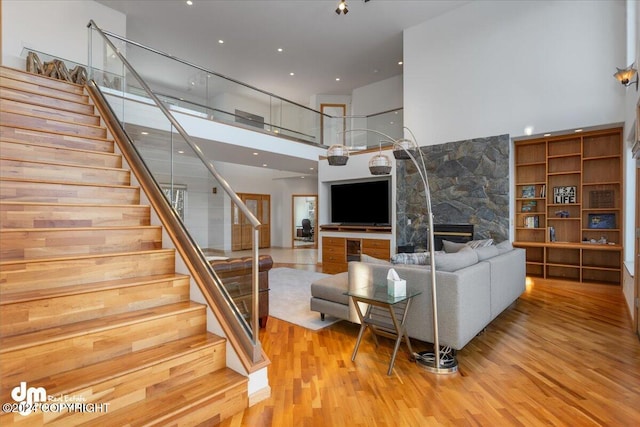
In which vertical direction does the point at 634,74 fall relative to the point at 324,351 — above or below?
above

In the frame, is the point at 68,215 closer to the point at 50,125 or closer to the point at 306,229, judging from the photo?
the point at 50,125

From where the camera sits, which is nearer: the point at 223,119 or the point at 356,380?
the point at 356,380

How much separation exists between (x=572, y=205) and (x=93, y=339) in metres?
7.32

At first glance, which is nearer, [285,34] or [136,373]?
[136,373]

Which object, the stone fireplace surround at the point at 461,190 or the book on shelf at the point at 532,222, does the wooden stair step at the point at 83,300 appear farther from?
the book on shelf at the point at 532,222

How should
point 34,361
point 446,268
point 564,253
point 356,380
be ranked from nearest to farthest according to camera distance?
point 34,361, point 356,380, point 446,268, point 564,253

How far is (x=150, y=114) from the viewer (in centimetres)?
369

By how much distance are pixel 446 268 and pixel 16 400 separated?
3.05 meters

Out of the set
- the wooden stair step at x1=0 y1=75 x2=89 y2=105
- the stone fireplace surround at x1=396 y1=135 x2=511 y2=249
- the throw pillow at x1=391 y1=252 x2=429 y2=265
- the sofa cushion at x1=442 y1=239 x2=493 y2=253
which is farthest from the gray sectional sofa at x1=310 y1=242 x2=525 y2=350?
the wooden stair step at x1=0 y1=75 x2=89 y2=105

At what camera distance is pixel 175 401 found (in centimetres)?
186

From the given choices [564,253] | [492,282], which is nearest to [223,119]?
[492,282]

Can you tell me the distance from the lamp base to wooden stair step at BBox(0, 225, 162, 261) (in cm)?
258

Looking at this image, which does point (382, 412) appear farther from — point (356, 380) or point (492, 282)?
point (492, 282)

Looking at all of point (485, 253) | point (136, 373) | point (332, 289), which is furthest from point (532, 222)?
point (136, 373)
